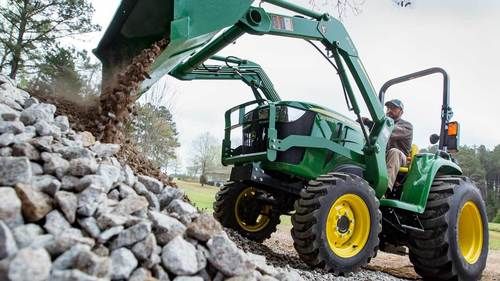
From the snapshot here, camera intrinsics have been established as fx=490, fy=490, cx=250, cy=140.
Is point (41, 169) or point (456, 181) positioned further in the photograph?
point (456, 181)

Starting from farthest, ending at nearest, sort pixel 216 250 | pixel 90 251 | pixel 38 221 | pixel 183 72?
1. pixel 183 72
2. pixel 216 250
3. pixel 38 221
4. pixel 90 251

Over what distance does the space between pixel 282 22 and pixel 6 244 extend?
10.5 feet

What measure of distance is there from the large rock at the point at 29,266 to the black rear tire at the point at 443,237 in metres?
3.87

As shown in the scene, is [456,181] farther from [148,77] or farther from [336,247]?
[148,77]

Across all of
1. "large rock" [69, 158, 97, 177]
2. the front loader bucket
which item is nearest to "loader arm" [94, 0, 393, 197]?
the front loader bucket

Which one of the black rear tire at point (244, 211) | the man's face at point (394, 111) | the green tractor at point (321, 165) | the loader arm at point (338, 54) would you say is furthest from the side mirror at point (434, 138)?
the black rear tire at point (244, 211)

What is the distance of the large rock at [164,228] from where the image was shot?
8.20ft

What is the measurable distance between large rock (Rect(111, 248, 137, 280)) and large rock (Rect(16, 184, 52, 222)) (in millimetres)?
412

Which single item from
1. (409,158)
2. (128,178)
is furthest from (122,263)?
(409,158)

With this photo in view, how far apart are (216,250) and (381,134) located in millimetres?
2956

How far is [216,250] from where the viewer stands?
258 centimetres

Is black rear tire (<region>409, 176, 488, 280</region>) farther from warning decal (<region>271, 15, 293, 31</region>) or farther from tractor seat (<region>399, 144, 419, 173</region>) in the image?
warning decal (<region>271, 15, 293, 31</region>)

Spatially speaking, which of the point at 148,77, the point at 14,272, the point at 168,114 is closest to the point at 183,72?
the point at 148,77

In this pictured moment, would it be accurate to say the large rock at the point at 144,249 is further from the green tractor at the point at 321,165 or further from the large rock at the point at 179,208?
the green tractor at the point at 321,165
